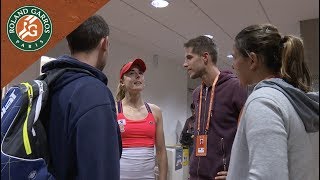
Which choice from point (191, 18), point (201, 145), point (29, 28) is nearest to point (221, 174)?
point (201, 145)

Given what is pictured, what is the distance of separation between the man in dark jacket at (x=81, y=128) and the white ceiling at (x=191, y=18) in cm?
166

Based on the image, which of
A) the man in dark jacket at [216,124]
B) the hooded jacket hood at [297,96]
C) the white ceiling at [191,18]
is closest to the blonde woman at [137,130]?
the man in dark jacket at [216,124]

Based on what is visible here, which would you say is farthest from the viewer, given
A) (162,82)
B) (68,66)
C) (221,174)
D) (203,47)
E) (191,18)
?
(162,82)

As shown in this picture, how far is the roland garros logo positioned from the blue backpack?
11cm

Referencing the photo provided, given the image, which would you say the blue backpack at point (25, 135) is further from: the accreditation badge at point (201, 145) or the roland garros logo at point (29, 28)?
the accreditation badge at point (201, 145)

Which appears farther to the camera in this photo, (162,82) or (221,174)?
(162,82)

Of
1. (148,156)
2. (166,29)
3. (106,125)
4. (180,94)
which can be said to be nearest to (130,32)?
(166,29)

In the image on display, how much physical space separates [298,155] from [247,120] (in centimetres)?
13

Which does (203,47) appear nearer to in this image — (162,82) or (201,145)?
(201,145)

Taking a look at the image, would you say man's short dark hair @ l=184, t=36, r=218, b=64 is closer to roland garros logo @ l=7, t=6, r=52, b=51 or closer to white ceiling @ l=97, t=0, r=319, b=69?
white ceiling @ l=97, t=0, r=319, b=69

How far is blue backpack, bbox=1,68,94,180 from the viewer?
0.65 m

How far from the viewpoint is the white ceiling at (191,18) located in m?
2.48

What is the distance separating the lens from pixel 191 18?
284cm

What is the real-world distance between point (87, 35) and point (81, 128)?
0.28 meters
